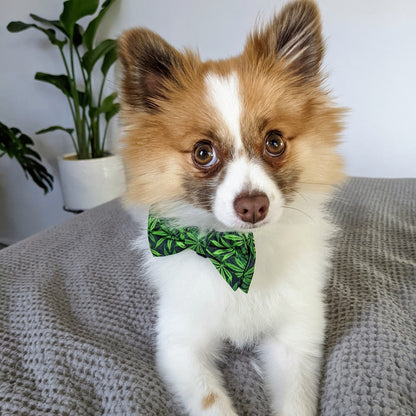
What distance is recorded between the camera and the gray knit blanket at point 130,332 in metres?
1.07

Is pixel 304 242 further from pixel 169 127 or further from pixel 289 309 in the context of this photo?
pixel 169 127

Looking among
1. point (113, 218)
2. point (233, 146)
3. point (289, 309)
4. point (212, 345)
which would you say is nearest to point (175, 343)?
point (212, 345)

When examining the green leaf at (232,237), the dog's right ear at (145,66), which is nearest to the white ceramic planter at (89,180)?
the dog's right ear at (145,66)

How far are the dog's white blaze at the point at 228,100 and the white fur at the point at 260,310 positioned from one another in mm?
298

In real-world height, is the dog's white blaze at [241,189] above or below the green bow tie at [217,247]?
above

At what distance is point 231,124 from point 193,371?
0.79m

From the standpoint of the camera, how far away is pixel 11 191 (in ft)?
16.0

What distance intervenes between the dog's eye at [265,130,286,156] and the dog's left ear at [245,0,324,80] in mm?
309

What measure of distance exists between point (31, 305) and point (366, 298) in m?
1.28

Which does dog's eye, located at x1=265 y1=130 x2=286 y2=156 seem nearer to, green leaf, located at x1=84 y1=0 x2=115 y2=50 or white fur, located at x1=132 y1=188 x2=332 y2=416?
white fur, located at x1=132 y1=188 x2=332 y2=416

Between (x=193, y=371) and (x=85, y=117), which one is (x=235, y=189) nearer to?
(x=193, y=371)

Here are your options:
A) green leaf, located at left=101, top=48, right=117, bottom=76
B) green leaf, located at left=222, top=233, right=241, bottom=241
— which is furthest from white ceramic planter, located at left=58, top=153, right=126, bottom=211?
green leaf, located at left=222, top=233, right=241, bottom=241

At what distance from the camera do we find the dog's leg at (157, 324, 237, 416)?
3.60 feet

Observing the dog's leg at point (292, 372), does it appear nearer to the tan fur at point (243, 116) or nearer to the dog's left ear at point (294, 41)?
the tan fur at point (243, 116)
